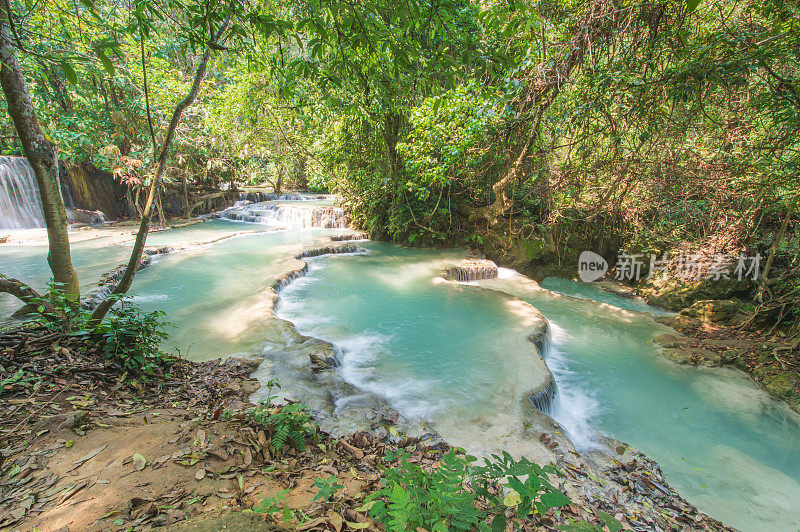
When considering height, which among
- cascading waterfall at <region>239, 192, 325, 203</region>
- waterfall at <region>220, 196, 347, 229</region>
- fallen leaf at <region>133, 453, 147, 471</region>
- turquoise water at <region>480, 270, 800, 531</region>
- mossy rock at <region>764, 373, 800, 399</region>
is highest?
cascading waterfall at <region>239, 192, 325, 203</region>

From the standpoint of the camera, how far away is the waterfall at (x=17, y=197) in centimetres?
1209

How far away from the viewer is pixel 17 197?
12.4m

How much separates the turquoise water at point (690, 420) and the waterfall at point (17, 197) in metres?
17.8

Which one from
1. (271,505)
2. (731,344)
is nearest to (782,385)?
Answer: (731,344)

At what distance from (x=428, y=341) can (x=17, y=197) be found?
52.9 ft

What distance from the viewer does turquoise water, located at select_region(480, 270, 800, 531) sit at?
3.24 metres

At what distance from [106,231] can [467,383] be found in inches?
561

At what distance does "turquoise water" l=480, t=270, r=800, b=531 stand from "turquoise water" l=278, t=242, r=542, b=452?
33.1 inches

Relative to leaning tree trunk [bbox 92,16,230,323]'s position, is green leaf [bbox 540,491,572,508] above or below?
below

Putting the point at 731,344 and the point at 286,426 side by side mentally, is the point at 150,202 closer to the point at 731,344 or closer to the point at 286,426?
the point at 286,426

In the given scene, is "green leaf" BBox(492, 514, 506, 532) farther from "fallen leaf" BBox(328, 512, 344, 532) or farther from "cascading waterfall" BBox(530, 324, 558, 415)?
"cascading waterfall" BBox(530, 324, 558, 415)

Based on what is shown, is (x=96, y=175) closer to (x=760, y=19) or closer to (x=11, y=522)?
(x=11, y=522)

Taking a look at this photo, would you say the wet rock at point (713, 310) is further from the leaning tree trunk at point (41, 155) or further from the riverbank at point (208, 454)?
the leaning tree trunk at point (41, 155)

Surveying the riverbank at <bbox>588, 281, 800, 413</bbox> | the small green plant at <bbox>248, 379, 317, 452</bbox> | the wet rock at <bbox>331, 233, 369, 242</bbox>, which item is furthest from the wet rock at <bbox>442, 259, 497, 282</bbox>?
the small green plant at <bbox>248, 379, 317, 452</bbox>
